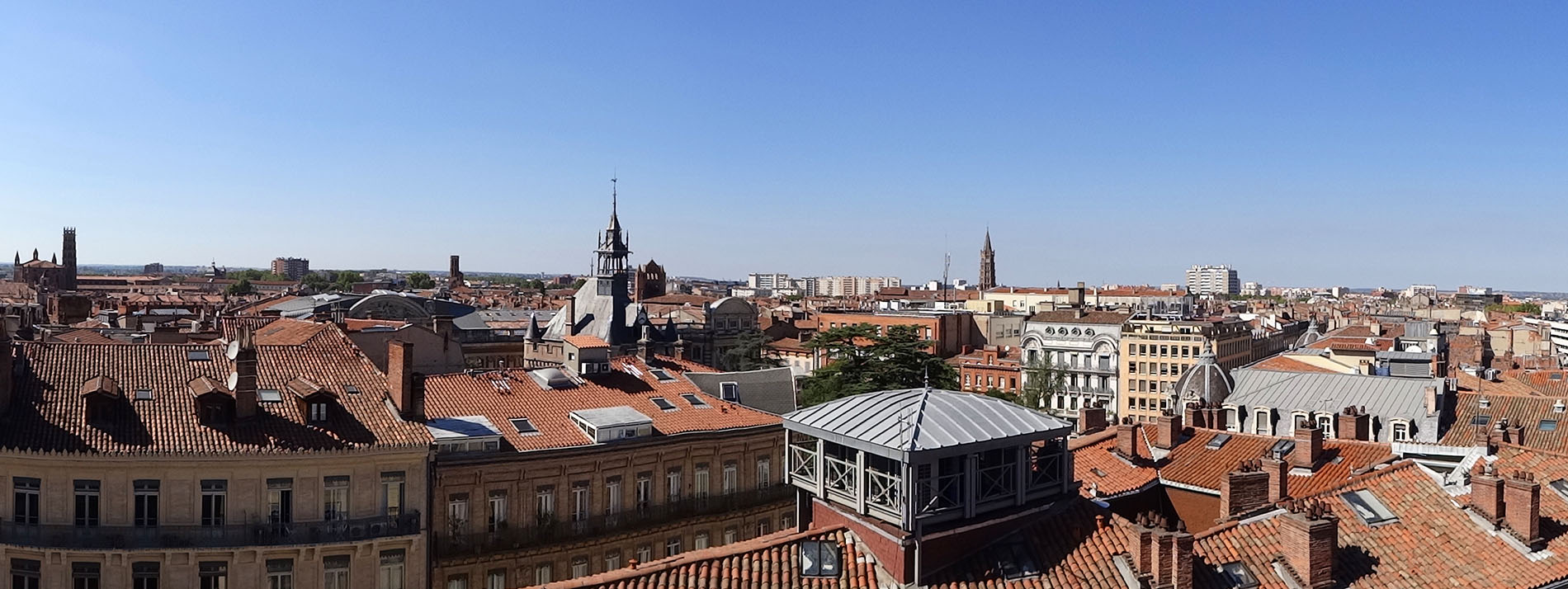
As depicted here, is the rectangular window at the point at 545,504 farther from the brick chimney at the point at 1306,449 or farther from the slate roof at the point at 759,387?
the brick chimney at the point at 1306,449

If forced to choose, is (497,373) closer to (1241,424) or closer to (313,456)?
(313,456)

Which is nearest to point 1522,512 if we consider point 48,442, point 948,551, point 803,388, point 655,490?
point 948,551

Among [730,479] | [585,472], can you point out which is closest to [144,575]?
[585,472]

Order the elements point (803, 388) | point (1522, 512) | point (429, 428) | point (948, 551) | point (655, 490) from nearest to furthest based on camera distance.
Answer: point (948, 551)
point (1522, 512)
point (429, 428)
point (655, 490)
point (803, 388)

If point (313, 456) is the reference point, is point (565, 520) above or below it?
below

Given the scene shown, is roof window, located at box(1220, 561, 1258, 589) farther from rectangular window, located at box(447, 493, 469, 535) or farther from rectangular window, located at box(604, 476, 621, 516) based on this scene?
rectangular window, located at box(447, 493, 469, 535)

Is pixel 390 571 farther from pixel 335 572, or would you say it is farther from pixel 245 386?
pixel 245 386
